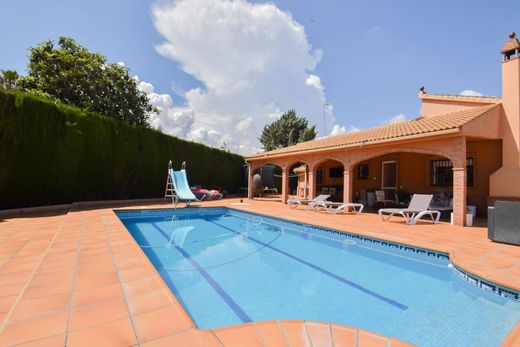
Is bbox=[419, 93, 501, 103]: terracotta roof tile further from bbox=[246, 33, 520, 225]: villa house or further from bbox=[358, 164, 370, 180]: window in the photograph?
bbox=[358, 164, 370, 180]: window

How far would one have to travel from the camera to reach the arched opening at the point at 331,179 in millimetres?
17609

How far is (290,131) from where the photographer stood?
1646 inches

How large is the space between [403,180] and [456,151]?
580 centimetres

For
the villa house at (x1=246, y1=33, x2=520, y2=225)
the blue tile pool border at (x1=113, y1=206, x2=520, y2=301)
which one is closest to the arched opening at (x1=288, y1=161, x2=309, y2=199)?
the villa house at (x1=246, y1=33, x2=520, y2=225)

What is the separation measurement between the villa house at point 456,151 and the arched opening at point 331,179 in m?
2.28

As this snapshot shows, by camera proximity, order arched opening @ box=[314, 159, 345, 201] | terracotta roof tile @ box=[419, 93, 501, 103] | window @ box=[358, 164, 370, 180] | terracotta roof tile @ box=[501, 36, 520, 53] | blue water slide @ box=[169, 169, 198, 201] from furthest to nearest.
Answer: arched opening @ box=[314, 159, 345, 201], window @ box=[358, 164, 370, 180], blue water slide @ box=[169, 169, 198, 201], terracotta roof tile @ box=[419, 93, 501, 103], terracotta roof tile @ box=[501, 36, 520, 53]

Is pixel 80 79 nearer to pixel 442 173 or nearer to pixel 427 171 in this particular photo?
pixel 427 171

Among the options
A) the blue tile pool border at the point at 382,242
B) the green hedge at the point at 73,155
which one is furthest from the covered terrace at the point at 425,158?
the green hedge at the point at 73,155

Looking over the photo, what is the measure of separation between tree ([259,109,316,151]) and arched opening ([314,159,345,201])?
22.3m

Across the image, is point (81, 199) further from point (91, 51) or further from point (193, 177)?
point (91, 51)

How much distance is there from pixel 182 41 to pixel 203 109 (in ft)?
34.9

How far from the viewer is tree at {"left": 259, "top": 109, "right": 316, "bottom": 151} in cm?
4166

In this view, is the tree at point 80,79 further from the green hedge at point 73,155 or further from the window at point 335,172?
the window at point 335,172

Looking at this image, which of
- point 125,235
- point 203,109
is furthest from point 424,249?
point 203,109
